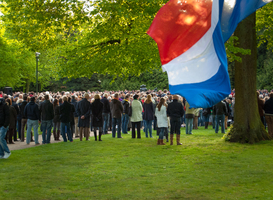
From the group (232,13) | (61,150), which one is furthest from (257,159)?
(61,150)

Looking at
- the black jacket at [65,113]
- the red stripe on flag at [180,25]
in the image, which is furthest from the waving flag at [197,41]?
the black jacket at [65,113]

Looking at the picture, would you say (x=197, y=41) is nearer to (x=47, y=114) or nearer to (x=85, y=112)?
(x=85, y=112)

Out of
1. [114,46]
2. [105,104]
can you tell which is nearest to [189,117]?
[105,104]

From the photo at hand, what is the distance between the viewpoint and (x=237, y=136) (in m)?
14.8

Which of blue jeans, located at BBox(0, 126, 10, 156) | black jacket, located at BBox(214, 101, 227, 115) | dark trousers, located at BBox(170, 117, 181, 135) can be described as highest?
black jacket, located at BBox(214, 101, 227, 115)

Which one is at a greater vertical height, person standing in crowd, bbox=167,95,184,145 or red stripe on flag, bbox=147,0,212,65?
red stripe on flag, bbox=147,0,212,65

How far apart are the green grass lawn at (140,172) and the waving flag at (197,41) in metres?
2.25

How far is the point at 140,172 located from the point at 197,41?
4.05 meters

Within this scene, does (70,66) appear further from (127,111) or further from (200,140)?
(200,140)

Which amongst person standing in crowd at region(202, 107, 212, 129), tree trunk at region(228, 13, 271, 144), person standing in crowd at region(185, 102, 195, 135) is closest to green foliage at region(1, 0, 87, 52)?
tree trunk at region(228, 13, 271, 144)

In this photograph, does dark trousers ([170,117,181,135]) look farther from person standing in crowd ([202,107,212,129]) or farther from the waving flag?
person standing in crowd ([202,107,212,129])

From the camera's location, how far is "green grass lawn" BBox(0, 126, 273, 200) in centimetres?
748

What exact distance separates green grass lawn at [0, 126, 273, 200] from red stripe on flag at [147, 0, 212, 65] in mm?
2941

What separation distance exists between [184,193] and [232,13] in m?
3.81
